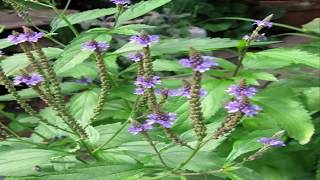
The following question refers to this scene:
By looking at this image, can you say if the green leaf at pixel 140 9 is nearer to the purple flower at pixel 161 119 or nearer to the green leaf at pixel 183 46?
the green leaf at pixel 183 46

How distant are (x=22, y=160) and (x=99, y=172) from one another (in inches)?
7.5

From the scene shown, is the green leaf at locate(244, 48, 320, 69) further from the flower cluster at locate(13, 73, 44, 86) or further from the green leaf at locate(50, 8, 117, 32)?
the flower cluster at locate(13, 73, 44, 86)

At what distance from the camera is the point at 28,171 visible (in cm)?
132

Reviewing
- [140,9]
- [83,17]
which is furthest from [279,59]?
[83,17]

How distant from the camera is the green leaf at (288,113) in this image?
1.64m

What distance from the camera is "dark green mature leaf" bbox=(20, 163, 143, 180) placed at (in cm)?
123

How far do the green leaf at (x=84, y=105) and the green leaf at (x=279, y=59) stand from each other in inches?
19.5

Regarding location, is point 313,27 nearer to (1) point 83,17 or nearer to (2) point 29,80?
(1) point 83,17

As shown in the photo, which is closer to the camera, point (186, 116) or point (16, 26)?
point (186, 116)

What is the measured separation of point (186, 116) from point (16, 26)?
2.20m

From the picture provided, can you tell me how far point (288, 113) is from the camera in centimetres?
168

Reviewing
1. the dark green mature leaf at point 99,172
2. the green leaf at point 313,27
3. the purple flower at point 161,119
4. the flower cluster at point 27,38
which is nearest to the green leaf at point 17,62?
the flower cluster at point 27,38

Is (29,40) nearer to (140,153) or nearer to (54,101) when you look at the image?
(54,101)

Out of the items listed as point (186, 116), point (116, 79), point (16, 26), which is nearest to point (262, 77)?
point (186, 116)
